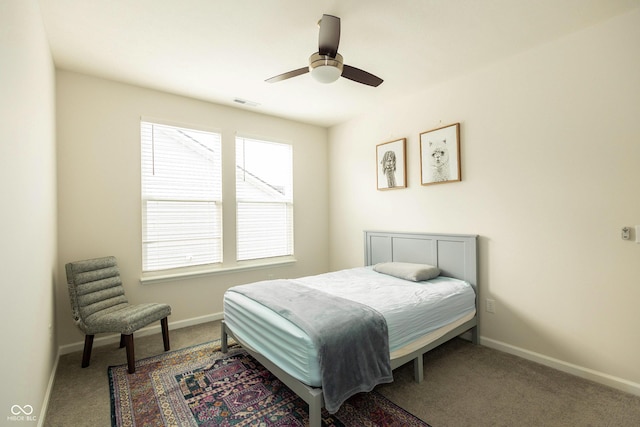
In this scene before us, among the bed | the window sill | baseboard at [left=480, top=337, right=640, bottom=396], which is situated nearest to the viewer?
the bed

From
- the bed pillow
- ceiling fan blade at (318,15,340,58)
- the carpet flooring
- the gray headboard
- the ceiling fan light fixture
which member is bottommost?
the carpet flooring

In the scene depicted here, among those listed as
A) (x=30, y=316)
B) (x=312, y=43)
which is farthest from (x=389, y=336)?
(x=312, y=43)

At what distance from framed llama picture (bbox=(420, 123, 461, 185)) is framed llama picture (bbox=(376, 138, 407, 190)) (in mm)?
267

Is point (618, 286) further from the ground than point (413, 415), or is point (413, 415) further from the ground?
point (618, 286)

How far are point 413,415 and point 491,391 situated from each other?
0.73 m

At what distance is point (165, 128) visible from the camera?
3.54 m

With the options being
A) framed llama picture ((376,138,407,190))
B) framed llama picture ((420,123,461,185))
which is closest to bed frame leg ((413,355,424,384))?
framed llama picture ((420,123,461,185))

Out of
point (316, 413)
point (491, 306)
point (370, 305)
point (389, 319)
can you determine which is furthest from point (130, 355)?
point (491, 306)

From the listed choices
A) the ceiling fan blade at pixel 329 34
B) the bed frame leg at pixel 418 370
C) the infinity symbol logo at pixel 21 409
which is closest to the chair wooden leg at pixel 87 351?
the infinity symbol logo at pixel 21 409

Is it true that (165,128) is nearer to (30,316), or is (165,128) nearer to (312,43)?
(312,43)

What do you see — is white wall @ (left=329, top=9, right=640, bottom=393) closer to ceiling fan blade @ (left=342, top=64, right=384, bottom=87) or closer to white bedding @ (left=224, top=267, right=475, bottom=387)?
white bedding @ (left=224, top=267, right=475, bottom=387)

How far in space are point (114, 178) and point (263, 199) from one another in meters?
1.79

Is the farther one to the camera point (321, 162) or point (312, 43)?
point (321, 162)

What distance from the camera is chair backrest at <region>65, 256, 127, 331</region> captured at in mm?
2637
